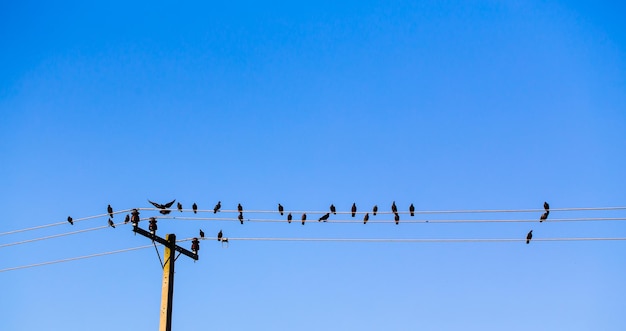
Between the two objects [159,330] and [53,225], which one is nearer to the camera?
[159,330]

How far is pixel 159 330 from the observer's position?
42.3 feet

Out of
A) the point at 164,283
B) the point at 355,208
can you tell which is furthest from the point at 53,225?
the point at 355,208

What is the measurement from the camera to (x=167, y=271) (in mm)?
13453

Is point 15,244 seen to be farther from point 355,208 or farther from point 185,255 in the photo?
point 355,208

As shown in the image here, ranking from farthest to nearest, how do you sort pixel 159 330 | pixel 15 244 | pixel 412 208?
pixel 412 208 → pixel 15 244 → pixel 159 330

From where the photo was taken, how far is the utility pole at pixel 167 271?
12.9 m

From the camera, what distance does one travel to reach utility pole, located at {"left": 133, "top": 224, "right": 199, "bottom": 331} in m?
12.9

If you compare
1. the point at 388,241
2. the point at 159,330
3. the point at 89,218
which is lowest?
A: the point at 159,330

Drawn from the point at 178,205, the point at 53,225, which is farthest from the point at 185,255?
the point at 178,205

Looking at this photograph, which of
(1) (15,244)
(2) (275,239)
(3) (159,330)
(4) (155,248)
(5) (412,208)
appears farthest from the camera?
(5) (412,208)

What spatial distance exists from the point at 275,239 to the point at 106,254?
399cm

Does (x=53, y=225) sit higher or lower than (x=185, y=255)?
higher

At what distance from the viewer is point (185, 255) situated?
14.6 metres

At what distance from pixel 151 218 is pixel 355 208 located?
1037 centimetres
